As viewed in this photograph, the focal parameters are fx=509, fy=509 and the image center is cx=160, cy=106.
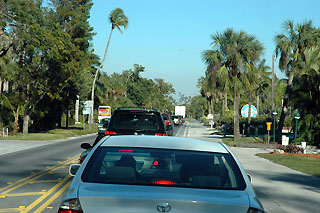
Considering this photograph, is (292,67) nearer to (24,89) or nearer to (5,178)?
(24,89)

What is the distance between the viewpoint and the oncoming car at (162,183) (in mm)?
4176

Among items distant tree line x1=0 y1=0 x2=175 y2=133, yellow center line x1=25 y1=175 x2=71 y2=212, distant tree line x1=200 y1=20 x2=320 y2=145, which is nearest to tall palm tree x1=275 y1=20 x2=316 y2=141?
distant tree line x1=200 y1=20 x2=320 y2=145

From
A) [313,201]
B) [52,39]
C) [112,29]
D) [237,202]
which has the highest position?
[112,29]

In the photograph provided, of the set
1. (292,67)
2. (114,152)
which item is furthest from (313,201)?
(292,67)

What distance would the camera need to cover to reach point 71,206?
4.29m

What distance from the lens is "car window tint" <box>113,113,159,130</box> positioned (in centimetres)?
1402

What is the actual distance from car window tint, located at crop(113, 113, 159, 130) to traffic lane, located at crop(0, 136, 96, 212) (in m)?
2.06

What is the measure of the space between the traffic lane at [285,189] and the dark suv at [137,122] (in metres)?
3.13

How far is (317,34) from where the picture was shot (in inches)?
1483

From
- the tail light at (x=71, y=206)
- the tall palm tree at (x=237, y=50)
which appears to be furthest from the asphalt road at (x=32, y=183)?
the tall palm tree at (x=237, y=50)

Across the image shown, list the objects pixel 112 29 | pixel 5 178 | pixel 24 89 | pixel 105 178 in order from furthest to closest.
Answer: pixel 112 29, pixel 24 89, pixel 5 178, pixel 105 178

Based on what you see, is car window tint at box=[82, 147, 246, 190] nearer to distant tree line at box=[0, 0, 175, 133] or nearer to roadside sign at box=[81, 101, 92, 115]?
distant tree line at box=[0, 0, 175, 133]

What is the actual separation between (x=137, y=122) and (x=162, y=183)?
924 cm

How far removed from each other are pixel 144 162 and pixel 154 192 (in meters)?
2.67
